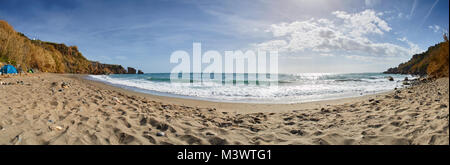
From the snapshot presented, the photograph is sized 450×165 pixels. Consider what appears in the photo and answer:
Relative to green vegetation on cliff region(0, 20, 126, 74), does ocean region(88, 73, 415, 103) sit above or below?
below

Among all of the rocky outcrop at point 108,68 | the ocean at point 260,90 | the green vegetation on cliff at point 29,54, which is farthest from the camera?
the rocky outcrop at point 108,68

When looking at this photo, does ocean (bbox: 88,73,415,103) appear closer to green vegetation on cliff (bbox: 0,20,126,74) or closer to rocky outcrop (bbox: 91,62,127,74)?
green vegetation on cliff (bbox: 0,20,126,74)

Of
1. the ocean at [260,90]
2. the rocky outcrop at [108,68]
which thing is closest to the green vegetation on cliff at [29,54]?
the rocky outcrop at [108,68]

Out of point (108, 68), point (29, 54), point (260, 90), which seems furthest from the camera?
point (108, 68)

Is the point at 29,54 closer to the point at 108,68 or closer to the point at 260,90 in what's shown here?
the point at 260,90

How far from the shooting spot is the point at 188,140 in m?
2.86

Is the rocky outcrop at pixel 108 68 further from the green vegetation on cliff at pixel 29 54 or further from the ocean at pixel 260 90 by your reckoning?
the ocean at pixel 260 90

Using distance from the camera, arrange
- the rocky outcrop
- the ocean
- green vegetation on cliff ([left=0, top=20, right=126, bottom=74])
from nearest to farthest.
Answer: the ocean < green vegetation on cliff ([left=0, top=20, right=126, bottom=74]) < the rocky outcrop

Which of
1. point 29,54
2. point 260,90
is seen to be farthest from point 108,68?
point 260,90

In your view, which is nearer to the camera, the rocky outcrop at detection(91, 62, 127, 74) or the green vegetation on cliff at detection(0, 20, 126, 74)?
the green vegetation on cliff at detection(0, 20, 126, 74)

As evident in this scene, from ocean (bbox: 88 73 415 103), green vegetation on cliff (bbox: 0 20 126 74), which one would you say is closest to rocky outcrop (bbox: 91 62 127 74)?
green vegetation on cliff (bbox: 0 20 126 74)
